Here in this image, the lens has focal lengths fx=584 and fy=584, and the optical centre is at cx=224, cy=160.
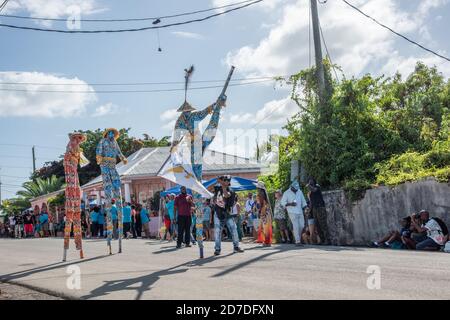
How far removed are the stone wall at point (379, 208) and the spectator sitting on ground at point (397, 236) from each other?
1.54 ft

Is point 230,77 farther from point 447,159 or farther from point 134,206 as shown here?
point 134,206

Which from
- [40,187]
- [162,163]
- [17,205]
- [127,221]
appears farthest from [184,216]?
[17,205]

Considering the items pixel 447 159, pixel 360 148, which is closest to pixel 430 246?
pixel 447 159

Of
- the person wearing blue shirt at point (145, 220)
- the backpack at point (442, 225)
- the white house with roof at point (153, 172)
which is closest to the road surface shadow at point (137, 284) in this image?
the backpack at point (442, 225)

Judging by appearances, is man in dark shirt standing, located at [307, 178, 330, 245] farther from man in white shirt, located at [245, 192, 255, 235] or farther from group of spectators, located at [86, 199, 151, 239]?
group of spectators, located at [86, 199, 151, 239]

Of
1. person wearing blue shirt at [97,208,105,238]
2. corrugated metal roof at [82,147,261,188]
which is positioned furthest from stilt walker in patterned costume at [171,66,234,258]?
corrugated metal roof at [82,147,261,188]

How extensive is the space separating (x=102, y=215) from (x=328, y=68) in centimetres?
1494

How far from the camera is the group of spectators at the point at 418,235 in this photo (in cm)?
1338

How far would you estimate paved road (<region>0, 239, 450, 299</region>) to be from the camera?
723 cm

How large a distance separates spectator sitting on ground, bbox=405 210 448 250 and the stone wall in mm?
679

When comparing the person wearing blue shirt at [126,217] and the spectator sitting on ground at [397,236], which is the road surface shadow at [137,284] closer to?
the spectator sitting on ground at [397,236]

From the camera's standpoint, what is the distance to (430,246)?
13391 millimetres

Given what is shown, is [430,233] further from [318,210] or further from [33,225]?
[33,225]

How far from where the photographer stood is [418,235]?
14023mm
